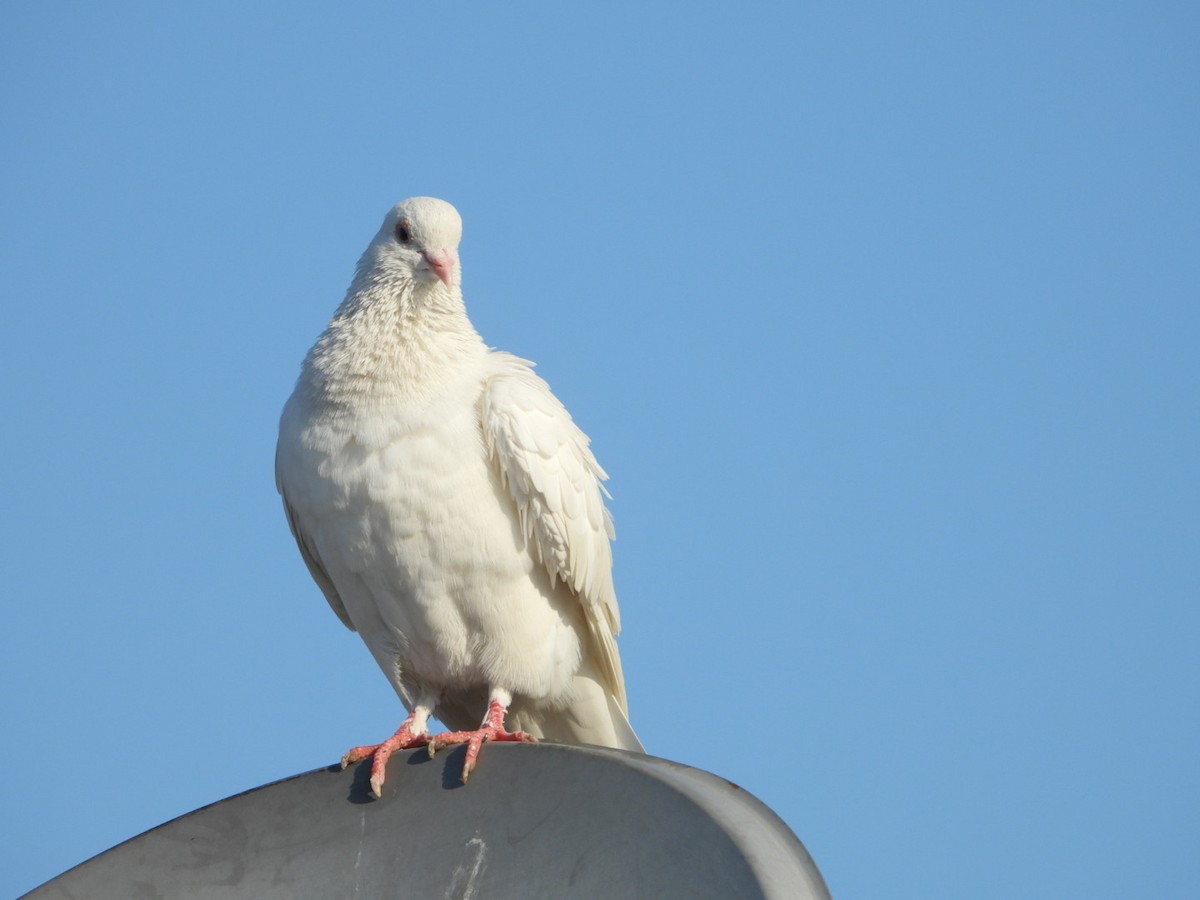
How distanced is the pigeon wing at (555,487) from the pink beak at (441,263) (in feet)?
2.05

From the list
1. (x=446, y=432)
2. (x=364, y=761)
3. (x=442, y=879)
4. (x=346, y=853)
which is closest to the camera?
(x=442, y=879)

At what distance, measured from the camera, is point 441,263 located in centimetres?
870

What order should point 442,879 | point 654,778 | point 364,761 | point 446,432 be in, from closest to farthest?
point 654,778
point 442,879
point 364,761
point 446,432

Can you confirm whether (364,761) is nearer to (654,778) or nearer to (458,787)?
(458,787)

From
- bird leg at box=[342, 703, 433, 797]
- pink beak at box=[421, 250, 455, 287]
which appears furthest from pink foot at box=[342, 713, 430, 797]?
pink beak at box=[421, 250, 455, 287]

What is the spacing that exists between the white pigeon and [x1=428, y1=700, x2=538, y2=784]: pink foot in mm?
24

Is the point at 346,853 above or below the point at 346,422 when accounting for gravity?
below

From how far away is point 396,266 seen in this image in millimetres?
8844

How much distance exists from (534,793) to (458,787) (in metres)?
0.62

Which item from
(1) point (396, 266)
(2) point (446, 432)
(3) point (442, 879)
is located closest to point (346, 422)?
(2) point (446, 432)

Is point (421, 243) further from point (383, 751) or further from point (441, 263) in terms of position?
point (383, 751)

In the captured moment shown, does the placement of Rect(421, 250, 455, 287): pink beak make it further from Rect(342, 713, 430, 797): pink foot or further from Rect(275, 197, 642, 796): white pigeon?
Rect(342, 713, 430, 797): pink foot

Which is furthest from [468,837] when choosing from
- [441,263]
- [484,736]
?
[441,263]

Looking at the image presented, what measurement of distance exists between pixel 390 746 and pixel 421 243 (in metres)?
3.17
